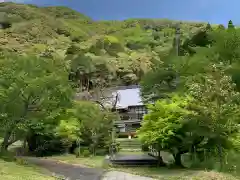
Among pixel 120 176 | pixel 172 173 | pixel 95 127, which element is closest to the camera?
pixel 120 176

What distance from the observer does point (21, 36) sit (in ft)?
280

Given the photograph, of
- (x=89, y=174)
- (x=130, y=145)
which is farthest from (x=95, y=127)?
(x=89, y=174)

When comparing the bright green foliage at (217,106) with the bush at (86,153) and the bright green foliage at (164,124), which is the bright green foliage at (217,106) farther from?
the bush at (86,153)

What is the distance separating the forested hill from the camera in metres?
60.8

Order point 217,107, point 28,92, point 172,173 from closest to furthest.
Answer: point 217,107 < point 172,173 < point 28,92

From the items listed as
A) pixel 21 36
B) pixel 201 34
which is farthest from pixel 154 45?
pixel 201 34

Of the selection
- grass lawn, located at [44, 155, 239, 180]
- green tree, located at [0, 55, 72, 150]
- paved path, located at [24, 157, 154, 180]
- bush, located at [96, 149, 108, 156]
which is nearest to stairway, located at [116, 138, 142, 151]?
bush, located at [96, 149, 108, 156]

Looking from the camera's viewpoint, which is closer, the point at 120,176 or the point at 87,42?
the point at 120,176

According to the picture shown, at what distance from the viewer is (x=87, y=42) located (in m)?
76.2

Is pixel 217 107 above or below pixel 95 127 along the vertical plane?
above

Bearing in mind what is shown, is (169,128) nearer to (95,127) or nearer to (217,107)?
(217,107)

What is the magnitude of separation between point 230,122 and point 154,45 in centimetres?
7674

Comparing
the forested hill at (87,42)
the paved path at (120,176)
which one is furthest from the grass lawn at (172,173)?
the forested hill at (87,42)

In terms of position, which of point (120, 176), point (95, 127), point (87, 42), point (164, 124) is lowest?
point (120, 176)
